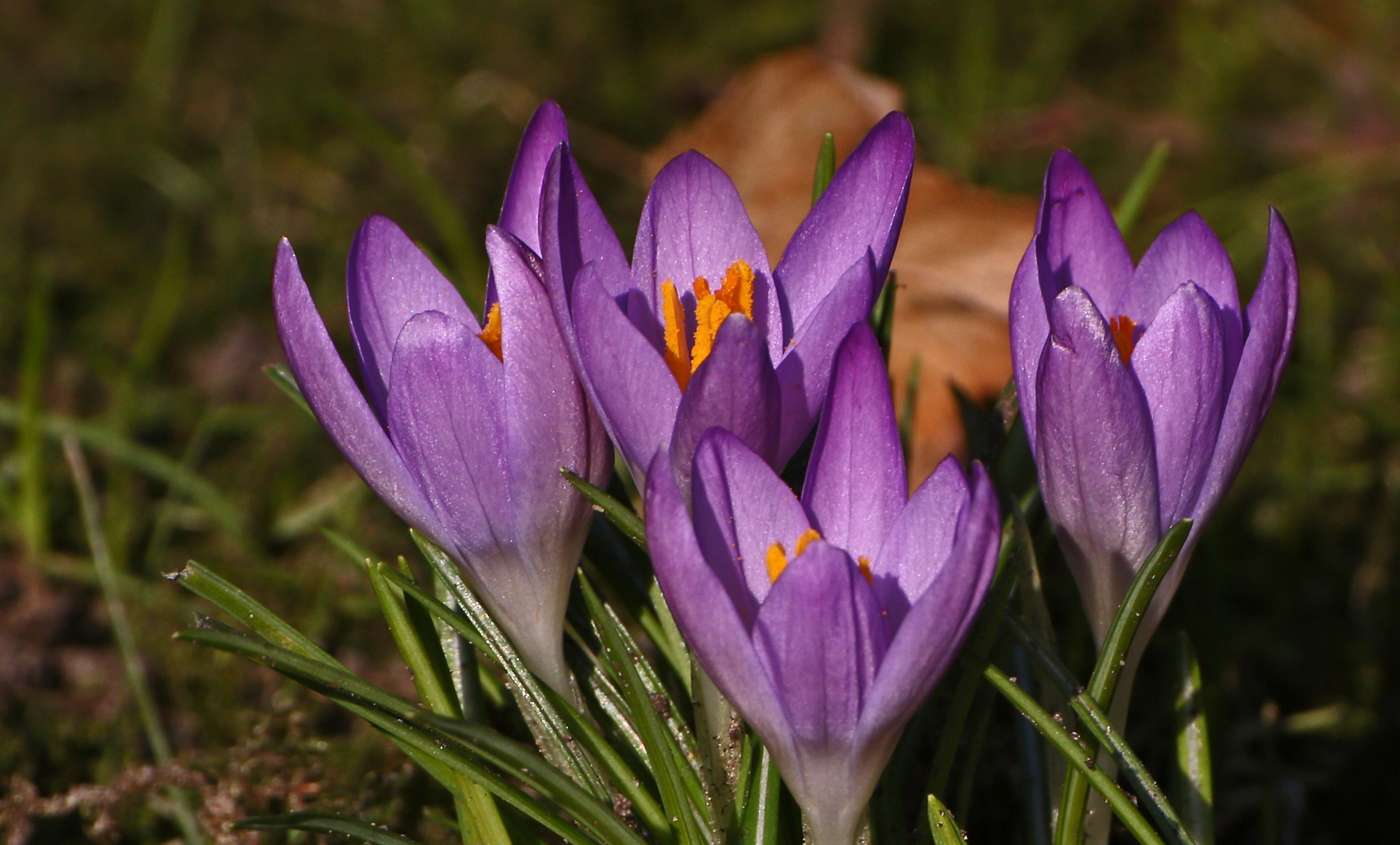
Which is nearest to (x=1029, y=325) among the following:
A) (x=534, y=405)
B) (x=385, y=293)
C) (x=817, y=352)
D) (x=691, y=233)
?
(x=817, y=352)

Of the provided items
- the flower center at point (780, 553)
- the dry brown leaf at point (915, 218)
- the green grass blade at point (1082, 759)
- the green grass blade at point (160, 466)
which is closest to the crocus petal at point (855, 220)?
the flower center at point (780, 553)

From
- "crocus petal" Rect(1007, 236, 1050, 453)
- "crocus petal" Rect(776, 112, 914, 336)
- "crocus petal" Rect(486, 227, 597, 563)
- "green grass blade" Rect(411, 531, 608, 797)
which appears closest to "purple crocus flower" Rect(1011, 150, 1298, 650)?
"crocus petal" Rect(1007, 236, 1050, 453)

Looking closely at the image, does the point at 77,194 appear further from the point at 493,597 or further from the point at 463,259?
the point at 493,597

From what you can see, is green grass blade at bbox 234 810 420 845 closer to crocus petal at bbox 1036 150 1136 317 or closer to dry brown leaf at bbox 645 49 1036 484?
crocus petal at bbox 1036 150 1136 317

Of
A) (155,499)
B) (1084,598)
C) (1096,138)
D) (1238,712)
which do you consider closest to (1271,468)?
(1238,712)

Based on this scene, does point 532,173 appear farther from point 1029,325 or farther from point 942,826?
point 942,826

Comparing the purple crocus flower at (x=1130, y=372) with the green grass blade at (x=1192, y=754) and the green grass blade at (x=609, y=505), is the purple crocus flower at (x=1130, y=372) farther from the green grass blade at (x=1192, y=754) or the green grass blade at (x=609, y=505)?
the green grass blade at (x=609, y=505)
